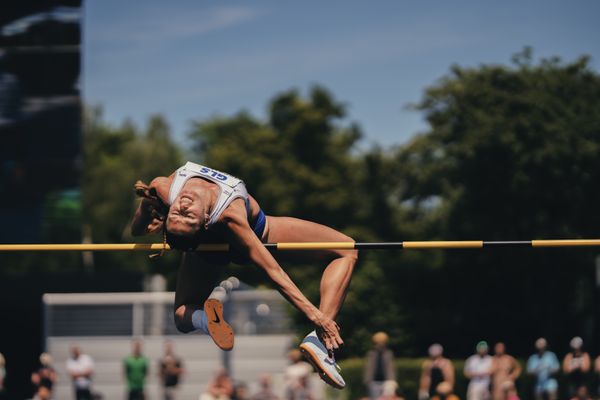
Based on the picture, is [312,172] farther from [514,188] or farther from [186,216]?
[186,216]

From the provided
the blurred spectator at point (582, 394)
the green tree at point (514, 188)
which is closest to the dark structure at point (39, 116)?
the blurred spectator at point (582, 394)

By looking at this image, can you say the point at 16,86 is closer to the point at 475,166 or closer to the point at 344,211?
the point at 475,166

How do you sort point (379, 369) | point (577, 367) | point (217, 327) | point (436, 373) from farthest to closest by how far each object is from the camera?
point (577, 367) < point (379, 369) < point (436, 373) < point (217, 327)

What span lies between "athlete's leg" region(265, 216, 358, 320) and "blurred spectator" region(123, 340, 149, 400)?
9488 millimetres

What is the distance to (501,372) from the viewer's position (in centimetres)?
1756

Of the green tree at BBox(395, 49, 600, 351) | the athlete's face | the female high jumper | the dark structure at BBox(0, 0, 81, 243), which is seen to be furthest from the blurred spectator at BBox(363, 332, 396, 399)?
the green tree at BBox(395, 49, 600, 351)

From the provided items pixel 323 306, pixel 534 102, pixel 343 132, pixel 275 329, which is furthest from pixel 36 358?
pixel 343 132

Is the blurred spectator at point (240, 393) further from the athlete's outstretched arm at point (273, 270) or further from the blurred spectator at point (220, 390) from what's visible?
the athlete's outstretched arm at point (273, 270)

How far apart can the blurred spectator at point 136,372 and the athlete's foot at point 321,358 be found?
10.2 m

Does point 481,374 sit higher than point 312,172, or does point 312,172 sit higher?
point 312,172

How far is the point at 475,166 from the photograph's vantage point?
31.7m

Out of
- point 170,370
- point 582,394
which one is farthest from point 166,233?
point 170,370

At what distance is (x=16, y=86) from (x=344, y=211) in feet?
87.5

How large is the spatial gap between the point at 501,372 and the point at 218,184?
10724mm
